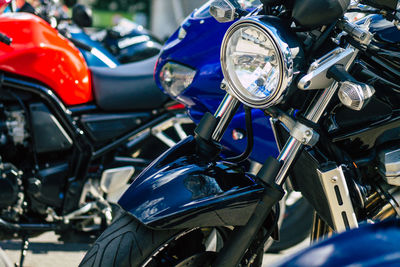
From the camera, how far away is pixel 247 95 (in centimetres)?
149

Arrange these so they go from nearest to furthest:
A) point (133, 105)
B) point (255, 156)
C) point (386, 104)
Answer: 1. point (386, 104)
2. point (255, 156)
3. point (133, 105)

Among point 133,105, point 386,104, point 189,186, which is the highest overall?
point 386,104

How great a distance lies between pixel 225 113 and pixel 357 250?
0.76 m

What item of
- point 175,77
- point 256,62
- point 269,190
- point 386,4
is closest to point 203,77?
point 175,77

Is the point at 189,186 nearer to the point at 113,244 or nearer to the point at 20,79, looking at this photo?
the point at 113,244

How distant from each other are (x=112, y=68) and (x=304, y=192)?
5.38 ft

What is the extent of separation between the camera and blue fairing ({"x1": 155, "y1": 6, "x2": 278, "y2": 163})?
6.25ft

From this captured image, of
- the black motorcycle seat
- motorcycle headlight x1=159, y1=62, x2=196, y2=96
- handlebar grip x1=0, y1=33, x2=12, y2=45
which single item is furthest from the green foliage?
motorcycle headlight x1=159, y1=62, x2=196, y2=96

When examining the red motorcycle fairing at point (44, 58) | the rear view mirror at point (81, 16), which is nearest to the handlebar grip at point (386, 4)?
the red motorcycle fairing at point (44, 58)

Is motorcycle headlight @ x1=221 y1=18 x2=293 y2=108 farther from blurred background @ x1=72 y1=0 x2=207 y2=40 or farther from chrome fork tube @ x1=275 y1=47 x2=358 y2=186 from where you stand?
blurred background @ x1=72 y1=0 x2=207 y2=40

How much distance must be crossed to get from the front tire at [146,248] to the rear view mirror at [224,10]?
2.23 ft

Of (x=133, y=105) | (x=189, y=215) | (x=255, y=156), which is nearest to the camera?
(x=189, y=215)

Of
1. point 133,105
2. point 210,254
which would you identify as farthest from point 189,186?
point 133,105

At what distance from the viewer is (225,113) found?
5.42ft
